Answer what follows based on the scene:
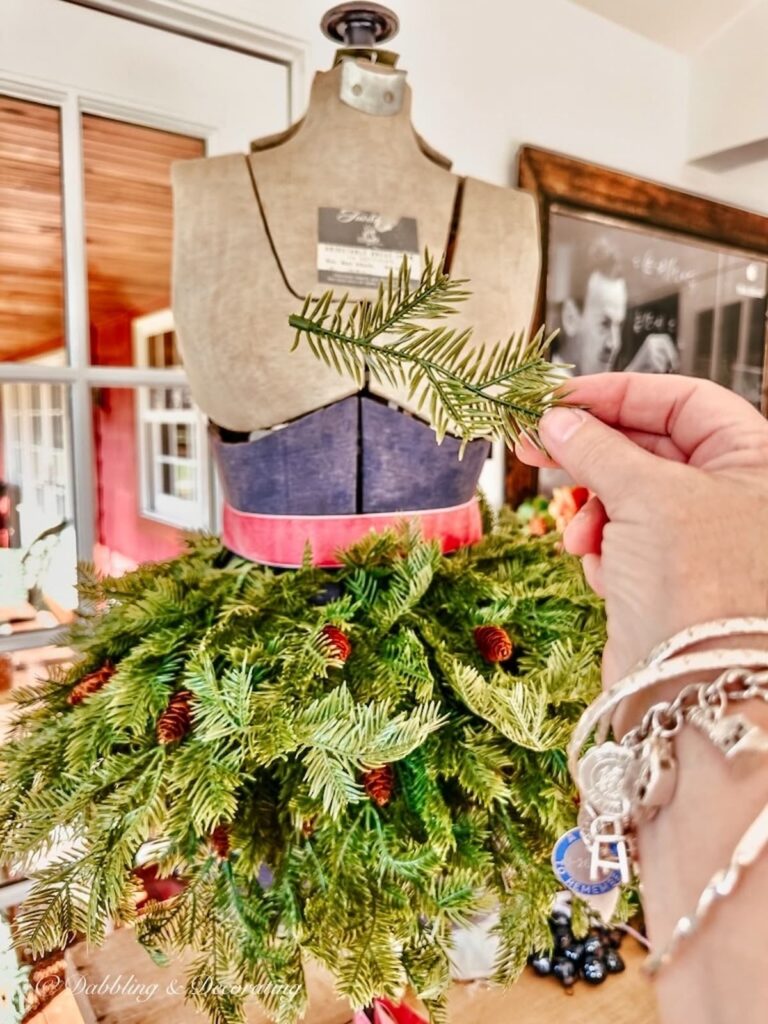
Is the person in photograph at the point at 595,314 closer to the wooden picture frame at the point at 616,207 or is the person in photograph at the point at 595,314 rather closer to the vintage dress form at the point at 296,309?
the wooden picture frame at the point at 616,207

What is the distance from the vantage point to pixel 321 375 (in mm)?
665

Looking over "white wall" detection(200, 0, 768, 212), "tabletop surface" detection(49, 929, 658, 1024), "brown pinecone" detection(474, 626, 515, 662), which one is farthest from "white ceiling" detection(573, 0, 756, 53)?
"tabletop surface" detection(49, 929, 658, 1024)

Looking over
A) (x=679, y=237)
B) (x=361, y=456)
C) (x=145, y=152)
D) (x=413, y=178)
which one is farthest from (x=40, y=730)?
(x=679, y=237)

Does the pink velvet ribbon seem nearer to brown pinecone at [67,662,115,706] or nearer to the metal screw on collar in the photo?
brown pinecone at [67,662,115,706]

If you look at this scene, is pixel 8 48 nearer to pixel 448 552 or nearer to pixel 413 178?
pixel 413 178

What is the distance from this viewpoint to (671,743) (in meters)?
0.30

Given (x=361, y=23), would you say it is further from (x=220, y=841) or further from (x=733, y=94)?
(x=733, y=94)

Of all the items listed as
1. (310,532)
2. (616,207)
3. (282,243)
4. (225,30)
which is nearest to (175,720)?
(310,532)

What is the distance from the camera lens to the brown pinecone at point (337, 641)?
0.53 m

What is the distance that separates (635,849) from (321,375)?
1.54 ft

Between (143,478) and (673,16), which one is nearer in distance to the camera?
(143,478)

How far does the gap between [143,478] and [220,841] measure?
27.0 inches

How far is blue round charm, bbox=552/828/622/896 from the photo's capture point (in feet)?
1.32

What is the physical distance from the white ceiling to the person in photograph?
1.43 feet
